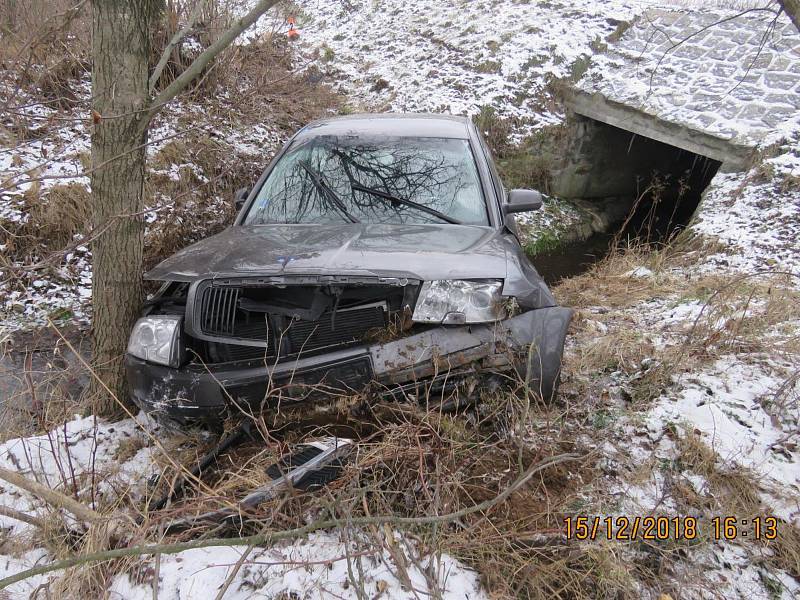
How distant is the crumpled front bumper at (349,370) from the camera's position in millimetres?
2262

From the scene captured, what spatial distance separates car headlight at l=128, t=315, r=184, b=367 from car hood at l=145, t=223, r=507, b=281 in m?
0.21

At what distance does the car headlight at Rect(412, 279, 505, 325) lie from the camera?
235 centimetres

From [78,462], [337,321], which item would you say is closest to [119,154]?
[337,321]

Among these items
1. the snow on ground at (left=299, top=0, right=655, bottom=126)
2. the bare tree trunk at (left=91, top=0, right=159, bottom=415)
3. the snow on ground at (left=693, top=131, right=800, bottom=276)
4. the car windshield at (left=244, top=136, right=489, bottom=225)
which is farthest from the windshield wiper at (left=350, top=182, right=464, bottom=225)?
the snow on ground at (left=299, top=0, right=655, bottom=126)

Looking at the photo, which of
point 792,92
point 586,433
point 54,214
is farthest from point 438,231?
point 792,92

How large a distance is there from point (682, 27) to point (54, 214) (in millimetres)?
10340

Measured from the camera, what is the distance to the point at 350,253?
8.27 feet

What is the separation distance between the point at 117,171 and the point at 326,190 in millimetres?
1171

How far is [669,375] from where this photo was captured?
3.07 metres

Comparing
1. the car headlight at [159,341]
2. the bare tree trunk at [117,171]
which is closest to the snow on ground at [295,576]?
the car headlight at [159,341]

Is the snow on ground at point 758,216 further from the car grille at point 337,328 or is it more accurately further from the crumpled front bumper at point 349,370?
the car grille at point 337,328

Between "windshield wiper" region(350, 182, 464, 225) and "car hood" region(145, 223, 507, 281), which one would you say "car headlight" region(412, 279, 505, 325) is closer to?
"car hood" region(145, 223, 507, 281)

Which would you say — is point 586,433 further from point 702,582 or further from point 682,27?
point 682,27

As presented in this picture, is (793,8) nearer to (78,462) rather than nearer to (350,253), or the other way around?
(350,253)
